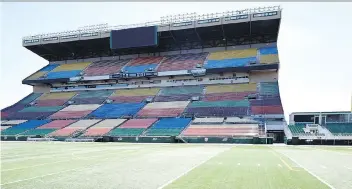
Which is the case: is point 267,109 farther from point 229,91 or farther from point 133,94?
point 133,94

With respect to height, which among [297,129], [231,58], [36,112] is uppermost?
[231,58]

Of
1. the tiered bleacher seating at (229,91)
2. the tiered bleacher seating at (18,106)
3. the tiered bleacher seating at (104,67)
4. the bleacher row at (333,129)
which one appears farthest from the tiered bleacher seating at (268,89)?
the tiered bleacher seating at (18,106)

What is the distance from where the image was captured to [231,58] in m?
65.2

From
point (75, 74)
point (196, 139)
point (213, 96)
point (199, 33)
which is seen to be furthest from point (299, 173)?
point (75, 74)

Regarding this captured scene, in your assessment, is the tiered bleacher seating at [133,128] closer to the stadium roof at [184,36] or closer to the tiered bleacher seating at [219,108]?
the tiered bleacher seating at [219,108]

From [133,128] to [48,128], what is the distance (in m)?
18.0

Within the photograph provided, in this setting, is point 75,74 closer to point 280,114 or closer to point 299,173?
point 280,114

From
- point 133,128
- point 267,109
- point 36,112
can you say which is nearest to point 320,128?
point 267,109

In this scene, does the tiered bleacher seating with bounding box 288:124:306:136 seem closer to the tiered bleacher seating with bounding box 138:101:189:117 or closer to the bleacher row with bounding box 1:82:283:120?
the bleacher row with bounding box 1:82:283:120

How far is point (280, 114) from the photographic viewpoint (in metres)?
48.6

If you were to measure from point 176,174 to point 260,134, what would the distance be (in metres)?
33.6

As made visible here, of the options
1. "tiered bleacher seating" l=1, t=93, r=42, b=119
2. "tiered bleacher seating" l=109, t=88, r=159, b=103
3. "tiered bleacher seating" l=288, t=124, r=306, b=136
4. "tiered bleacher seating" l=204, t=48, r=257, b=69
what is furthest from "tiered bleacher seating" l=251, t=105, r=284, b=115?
"tiered bleacher seating" l=1, t=93, r=42, b=119

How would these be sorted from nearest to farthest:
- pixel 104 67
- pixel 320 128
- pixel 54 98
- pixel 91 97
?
1. pixel 320 128
2. pixel 91 97
3. pixel 54 98
4. pixel 104 67

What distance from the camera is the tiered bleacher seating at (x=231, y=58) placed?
61688 mm
